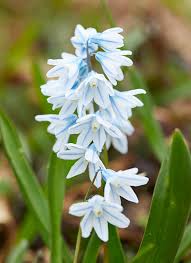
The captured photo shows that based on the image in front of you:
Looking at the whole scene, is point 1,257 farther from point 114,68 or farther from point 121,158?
point 114,68

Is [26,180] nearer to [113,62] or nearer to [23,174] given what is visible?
[23,174]

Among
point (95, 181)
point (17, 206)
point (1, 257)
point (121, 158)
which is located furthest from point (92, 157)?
point (121, 158)

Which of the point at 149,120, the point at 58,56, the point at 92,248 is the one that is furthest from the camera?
the point at 58,56

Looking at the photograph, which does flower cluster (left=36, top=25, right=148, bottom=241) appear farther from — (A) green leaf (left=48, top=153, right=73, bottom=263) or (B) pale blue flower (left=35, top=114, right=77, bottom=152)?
(A) green leaf (left=48, top=153, right=73, bottom=263)

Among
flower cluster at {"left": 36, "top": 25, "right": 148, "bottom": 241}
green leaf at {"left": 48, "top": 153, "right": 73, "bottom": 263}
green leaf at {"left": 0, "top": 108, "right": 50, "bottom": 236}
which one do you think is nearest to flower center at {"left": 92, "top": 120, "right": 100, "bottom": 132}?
flower cluster at {"left": 36, "top": 25, "right": 148, "bottom": 241}

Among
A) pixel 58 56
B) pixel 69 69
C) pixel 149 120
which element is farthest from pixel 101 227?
pixel 58 56

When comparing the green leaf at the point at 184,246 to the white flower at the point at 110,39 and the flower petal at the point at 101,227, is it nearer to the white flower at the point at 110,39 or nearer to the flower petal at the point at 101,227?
the flower petal at the point at 101,227
